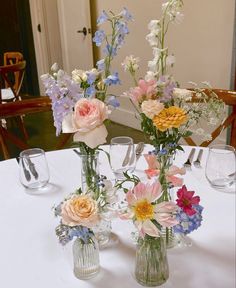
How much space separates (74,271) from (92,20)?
363 cm

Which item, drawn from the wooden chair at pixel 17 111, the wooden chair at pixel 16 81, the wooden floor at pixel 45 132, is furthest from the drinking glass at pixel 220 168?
the wooden floor at pixel 45 132

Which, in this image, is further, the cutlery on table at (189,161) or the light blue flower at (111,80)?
the cutlery on table at (189,161)

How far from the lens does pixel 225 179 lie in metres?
1.07

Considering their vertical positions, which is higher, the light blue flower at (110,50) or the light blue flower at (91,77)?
the light blue flower at (110,50)

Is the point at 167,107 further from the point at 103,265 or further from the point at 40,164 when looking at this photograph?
the point at 40,164

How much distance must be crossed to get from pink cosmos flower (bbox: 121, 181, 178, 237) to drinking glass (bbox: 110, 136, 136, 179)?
489 mm

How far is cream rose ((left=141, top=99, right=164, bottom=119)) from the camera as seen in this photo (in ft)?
1.98

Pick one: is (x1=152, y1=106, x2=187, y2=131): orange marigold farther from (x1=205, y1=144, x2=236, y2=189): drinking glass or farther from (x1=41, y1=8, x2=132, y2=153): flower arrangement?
(x1=205, y1=144, x2=236, y2=189): drinking glass

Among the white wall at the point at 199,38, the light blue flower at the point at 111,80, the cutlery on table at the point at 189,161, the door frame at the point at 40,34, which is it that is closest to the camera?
the light blue flower at the point at 111,80

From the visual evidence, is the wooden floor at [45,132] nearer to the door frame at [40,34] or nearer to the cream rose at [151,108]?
the door frame at [40,34]

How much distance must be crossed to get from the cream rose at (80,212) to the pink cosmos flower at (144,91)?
0.64 ft

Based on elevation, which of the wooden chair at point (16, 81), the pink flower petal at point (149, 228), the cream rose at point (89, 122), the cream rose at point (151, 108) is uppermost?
the cream rose at point (151, 108)

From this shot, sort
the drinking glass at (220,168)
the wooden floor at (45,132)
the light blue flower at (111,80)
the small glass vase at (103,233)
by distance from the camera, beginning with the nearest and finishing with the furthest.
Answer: the light blue flower at (111,80), the small glass vase at (103,233), the drinking glass at (220,168), the wooden floor at (45,132)

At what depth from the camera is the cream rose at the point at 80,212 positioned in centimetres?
64
